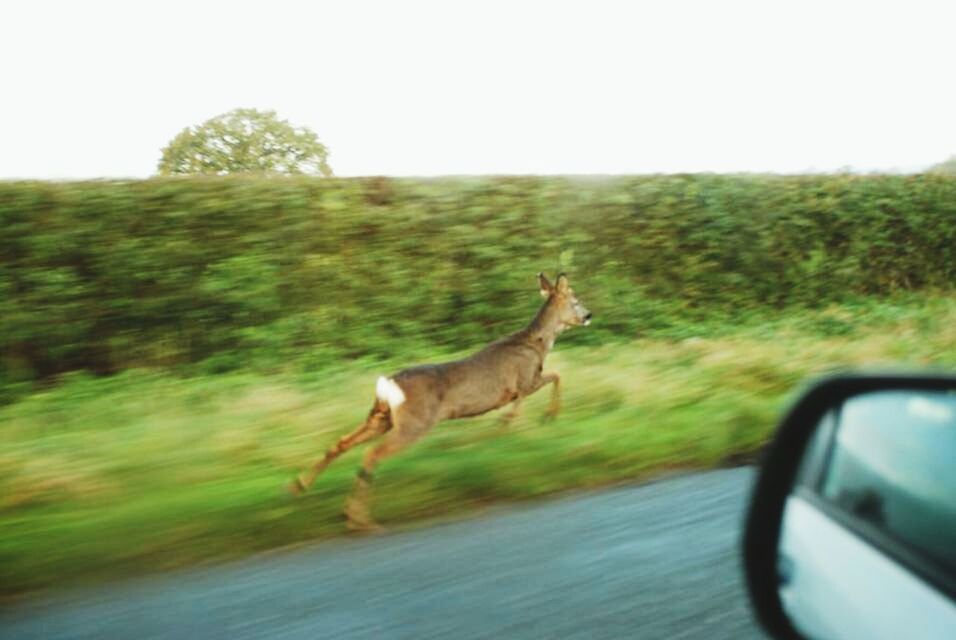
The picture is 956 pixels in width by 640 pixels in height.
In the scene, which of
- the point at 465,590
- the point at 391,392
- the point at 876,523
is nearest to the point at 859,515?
the point at 876,523

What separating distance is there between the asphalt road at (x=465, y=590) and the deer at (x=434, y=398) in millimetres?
598

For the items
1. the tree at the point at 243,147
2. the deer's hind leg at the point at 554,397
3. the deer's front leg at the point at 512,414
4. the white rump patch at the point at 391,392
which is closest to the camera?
the white rump patch at the point at 391,392

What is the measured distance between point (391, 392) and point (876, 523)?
4266 millimetres

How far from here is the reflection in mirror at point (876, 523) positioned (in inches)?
71.4

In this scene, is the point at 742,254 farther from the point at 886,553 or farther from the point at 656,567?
the point at 886,553

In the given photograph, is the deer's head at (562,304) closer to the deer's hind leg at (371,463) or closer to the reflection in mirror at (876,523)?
the deer's hind leg at (371,463)

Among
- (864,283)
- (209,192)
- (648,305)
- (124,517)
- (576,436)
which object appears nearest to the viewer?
(124,517)

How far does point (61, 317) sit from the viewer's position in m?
9.81

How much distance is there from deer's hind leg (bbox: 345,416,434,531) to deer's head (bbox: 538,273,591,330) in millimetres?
2533

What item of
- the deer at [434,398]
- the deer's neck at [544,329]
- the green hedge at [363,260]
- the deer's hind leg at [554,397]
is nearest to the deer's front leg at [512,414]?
the deer at [434,398]

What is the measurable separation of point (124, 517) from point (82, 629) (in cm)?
126

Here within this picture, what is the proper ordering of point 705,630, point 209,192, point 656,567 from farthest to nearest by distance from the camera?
point 209,192
point 656,567
point 705,630

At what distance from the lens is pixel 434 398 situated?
20.6 ft

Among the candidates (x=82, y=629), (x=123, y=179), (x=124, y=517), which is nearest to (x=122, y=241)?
(x=123, y=179)
